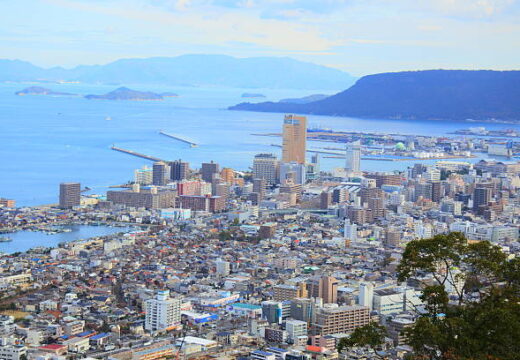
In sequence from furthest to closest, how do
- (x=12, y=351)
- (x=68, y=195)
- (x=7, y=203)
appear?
1. (x=68, y=195)
2. (x=7, y=203)
3. (x=12, y=351)

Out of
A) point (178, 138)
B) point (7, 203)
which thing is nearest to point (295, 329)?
point (7, 203)

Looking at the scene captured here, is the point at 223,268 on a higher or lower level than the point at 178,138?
lower

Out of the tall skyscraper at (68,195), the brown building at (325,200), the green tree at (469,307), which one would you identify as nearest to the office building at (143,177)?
the tall skyscraper at (68,195)

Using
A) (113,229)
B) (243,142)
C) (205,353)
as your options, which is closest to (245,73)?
(243,142)

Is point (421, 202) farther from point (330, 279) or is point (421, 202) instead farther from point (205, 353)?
point (205, 353)

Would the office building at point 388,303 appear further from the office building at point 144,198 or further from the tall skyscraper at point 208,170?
the tall skyscraper at point 208,170

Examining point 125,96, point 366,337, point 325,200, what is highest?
point 125,96

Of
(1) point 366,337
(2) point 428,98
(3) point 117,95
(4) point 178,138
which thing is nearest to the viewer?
(1) point 366,337

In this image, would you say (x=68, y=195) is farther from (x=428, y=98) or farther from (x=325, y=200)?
(x=428, y=98)
